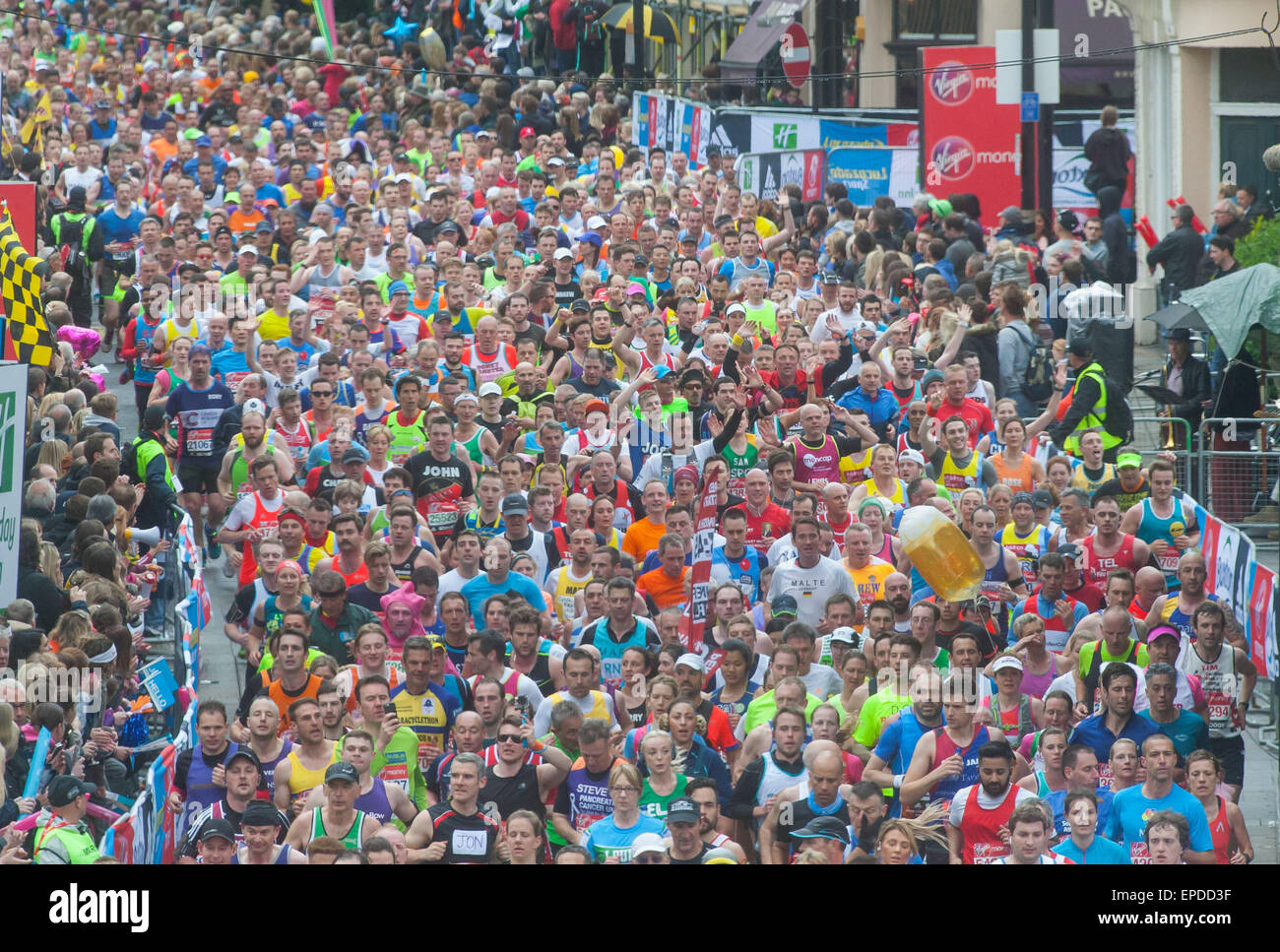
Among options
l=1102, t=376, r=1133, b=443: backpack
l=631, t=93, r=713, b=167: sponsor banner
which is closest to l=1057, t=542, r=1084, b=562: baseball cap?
l=1102, t=376, r=1133, b=443: backpack

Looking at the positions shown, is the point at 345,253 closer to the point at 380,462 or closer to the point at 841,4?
the point at 380,462

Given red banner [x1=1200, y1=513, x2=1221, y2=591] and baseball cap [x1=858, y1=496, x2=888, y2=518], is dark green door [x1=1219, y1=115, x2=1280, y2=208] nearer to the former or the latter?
baseball cap [x1=858, y1=496, x2=888, y2=518]

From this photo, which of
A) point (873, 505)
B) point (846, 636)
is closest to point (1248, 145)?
point (873, 505)

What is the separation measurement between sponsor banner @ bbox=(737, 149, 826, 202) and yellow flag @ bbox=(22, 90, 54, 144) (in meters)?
8.27

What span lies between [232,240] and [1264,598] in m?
11.5

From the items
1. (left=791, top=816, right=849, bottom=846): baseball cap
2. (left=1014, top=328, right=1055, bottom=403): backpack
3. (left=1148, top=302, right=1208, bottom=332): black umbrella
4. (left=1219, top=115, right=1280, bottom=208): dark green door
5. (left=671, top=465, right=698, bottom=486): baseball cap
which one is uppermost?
(left=1219, top=115, right=1280, bottom=208): dark green door

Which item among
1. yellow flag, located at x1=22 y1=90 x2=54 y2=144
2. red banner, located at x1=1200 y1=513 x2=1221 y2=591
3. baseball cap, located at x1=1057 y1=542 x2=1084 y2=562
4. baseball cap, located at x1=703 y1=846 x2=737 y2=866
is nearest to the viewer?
baseball cap, located at x1=703 y1=846 x2=737 y2=866

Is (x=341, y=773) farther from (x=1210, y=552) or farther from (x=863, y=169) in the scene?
(x=863, y=169)

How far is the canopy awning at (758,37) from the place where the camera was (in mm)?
28781

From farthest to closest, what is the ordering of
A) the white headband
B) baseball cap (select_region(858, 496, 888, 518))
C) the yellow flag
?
Answer: the yellow flag, baseball cap (select_region(858, 496, 888, 518)), the white headband

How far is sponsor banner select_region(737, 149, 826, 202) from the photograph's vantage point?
2292cm

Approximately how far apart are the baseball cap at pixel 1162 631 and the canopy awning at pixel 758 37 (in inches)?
747

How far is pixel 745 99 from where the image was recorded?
29.5m
